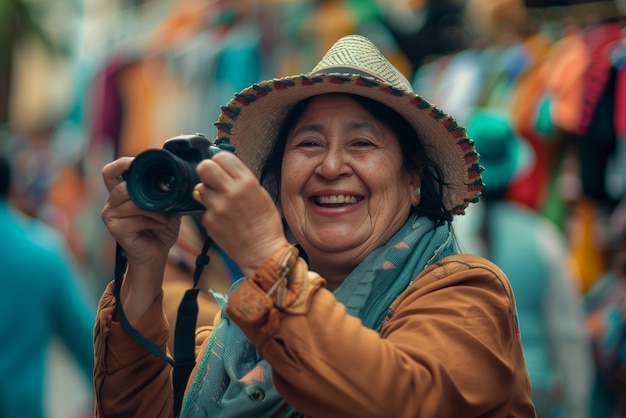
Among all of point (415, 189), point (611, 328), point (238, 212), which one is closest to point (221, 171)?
point (238, 212)

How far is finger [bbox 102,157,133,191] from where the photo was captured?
214cm

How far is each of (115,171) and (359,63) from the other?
25.0 inches

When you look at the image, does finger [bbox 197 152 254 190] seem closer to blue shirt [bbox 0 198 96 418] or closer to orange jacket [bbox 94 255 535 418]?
orange jacket [bbox 94 255 535 418]

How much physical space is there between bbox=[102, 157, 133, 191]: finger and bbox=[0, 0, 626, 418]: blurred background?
1.87m

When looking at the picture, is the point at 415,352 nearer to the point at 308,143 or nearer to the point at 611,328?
the point at 308,143

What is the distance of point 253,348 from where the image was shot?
7.39 ft

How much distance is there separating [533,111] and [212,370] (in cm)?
340

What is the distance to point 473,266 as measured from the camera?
6.72ft

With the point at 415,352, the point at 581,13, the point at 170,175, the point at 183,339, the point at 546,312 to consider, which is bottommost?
the point at 546,312

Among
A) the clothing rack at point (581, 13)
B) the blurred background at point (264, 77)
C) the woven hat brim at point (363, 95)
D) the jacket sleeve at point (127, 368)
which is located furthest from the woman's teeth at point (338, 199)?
the clothing rack at point (581, 13)

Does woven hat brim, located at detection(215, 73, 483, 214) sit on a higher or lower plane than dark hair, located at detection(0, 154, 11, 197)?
higher

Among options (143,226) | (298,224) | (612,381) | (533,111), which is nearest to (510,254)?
(612,381)

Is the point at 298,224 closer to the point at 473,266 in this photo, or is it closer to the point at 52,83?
the point at 473,266

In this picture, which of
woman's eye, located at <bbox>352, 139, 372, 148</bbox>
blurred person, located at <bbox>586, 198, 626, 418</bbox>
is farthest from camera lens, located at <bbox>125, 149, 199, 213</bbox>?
blurred person, located at <bbox>586, 198, 626, 418</bbox>
